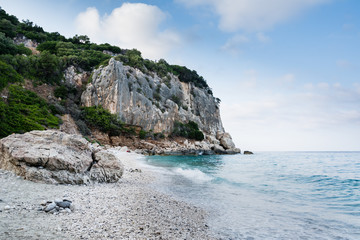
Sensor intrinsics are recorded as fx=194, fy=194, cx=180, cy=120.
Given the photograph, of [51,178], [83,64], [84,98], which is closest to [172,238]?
[51,178]

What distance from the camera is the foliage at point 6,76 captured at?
1019 inches

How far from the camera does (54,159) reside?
719cm

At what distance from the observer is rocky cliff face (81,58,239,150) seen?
44.0 metres

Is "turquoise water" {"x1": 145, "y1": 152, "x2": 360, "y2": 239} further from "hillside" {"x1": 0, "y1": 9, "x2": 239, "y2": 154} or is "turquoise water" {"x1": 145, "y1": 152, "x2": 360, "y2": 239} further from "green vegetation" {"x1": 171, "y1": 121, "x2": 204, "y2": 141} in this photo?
"green vegetation" {"x1": 171, "y1": 121, "x2": 204, "y2": 141}

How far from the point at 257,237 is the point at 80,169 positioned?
679 cm

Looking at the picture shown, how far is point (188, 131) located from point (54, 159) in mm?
51764

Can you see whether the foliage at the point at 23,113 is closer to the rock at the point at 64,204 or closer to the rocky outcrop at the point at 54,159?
the rocky outcrop at the point at 54,159

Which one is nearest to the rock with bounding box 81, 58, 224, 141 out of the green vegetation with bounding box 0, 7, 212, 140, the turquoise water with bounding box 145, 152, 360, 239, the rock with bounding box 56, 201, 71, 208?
the green vegetation with bounding box 0, 7, 212, 140

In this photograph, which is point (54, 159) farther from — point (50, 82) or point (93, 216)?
point (50, 82)

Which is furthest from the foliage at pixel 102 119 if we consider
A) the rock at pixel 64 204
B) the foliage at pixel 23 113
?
the rock at pixel 64 204

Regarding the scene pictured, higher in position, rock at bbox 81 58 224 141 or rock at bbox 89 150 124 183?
rock at bbox 81 58 224 141

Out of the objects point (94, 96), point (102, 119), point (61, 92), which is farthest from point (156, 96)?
point (61, 92)

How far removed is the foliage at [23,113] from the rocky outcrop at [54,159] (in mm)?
11679

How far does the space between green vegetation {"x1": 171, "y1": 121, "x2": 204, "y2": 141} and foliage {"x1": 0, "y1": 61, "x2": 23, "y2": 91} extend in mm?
35530
